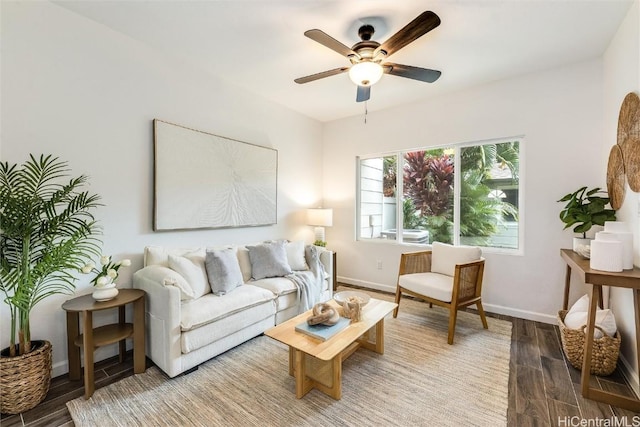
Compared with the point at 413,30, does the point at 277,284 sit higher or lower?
lower

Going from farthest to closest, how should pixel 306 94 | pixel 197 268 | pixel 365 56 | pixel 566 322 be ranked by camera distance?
pixel 306 94 < pixel 197 268 < pixel 566 322 < pixel 365 56

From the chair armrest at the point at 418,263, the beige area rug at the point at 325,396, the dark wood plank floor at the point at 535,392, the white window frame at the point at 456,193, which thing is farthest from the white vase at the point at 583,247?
the chair armrest at the point at 418,263

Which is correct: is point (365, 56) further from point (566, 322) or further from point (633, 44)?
point (566, 322)

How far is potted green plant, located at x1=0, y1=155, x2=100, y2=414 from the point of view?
5.52 feet

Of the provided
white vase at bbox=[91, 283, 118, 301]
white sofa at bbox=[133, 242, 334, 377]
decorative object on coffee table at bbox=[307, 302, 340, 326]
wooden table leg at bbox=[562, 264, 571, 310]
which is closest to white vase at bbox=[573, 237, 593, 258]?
wooden table leg at bbox=[562, 264, 571, 310]

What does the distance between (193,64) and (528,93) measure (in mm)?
3605

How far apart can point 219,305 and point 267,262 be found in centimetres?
85

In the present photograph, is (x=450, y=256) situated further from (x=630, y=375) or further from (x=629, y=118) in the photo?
(x=629, y=118)

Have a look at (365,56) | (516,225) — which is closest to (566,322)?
(516,225)

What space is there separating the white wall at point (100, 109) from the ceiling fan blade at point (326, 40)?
170 cm

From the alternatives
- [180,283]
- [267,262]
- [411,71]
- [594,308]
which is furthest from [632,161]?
[180,283]

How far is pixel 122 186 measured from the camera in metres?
2.43

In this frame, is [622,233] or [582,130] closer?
[622,233]

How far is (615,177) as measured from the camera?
2.29m
